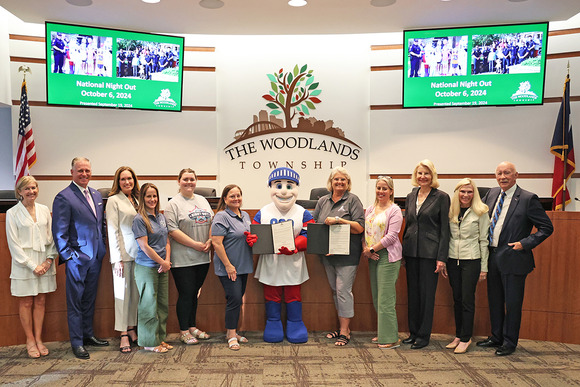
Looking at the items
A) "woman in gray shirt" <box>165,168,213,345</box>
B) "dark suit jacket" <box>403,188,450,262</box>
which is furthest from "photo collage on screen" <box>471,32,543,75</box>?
"woman in gray shirt" <box>165,168,213,345</box>

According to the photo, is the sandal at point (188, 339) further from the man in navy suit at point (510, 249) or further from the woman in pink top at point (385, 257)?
the man in navy suit at point (510, 249)

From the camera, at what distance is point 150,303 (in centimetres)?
392

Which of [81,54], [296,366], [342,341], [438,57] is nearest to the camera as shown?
[296,366]

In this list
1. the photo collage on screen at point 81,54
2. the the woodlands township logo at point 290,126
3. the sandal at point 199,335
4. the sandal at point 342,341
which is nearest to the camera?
the sandal at point 342,341

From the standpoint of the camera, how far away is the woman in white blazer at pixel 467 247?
3.98 metres

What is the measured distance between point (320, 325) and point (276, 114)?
3.63 metres

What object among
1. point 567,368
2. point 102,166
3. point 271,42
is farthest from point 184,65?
point 567,368

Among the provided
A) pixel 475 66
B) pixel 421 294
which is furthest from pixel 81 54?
pixel 475 66

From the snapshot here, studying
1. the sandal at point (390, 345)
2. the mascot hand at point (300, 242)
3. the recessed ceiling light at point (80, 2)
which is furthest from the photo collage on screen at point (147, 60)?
the sandal at point (390, 345)

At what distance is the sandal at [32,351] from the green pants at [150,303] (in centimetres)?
84

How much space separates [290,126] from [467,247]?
12.6ft

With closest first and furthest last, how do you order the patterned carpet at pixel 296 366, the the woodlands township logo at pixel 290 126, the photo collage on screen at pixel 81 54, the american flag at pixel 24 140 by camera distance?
1. the patterned carpet at pixel 296 366
2. the photo collage on screen at pixel 81 54
3. the american flag at pixel 24 140
4. the the woodlands township logo at pixel 290 126

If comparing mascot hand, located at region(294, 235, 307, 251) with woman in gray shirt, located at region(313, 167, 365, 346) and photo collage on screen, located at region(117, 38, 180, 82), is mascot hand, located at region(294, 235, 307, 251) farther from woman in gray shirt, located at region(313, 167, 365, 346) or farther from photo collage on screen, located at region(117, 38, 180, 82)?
photo collage on screen, located at region(117, 38, 180, 82)

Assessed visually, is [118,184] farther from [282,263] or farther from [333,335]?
[333,335]
